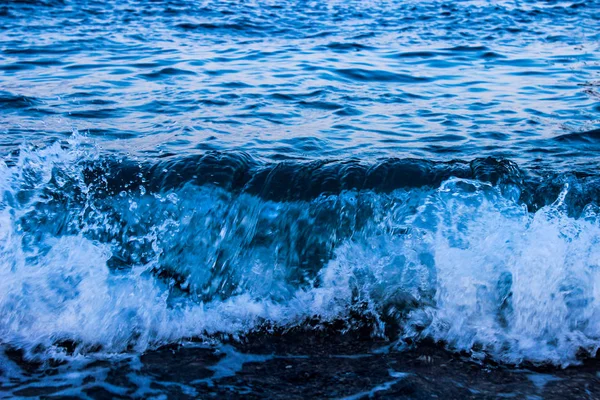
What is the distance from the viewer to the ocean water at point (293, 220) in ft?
12.8

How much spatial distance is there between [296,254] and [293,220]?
0.90 feet

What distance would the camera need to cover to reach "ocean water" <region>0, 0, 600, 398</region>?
3914 mm

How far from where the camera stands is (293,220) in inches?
182

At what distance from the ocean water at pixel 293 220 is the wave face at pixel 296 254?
1cm

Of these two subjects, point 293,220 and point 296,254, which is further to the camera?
point 293,220

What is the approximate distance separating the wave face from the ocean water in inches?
0.4

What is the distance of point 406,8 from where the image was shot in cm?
1274

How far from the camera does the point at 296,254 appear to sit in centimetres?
445

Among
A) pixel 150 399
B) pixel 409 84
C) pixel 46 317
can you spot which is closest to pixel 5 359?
pixel 46 317

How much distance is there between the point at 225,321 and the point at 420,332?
3.44 feet

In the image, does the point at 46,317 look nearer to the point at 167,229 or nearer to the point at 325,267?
the point at 167,229

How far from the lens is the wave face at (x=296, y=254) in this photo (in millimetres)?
3914

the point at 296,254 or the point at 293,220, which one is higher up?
the point at 293,220

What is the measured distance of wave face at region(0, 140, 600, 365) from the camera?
12.8ft
